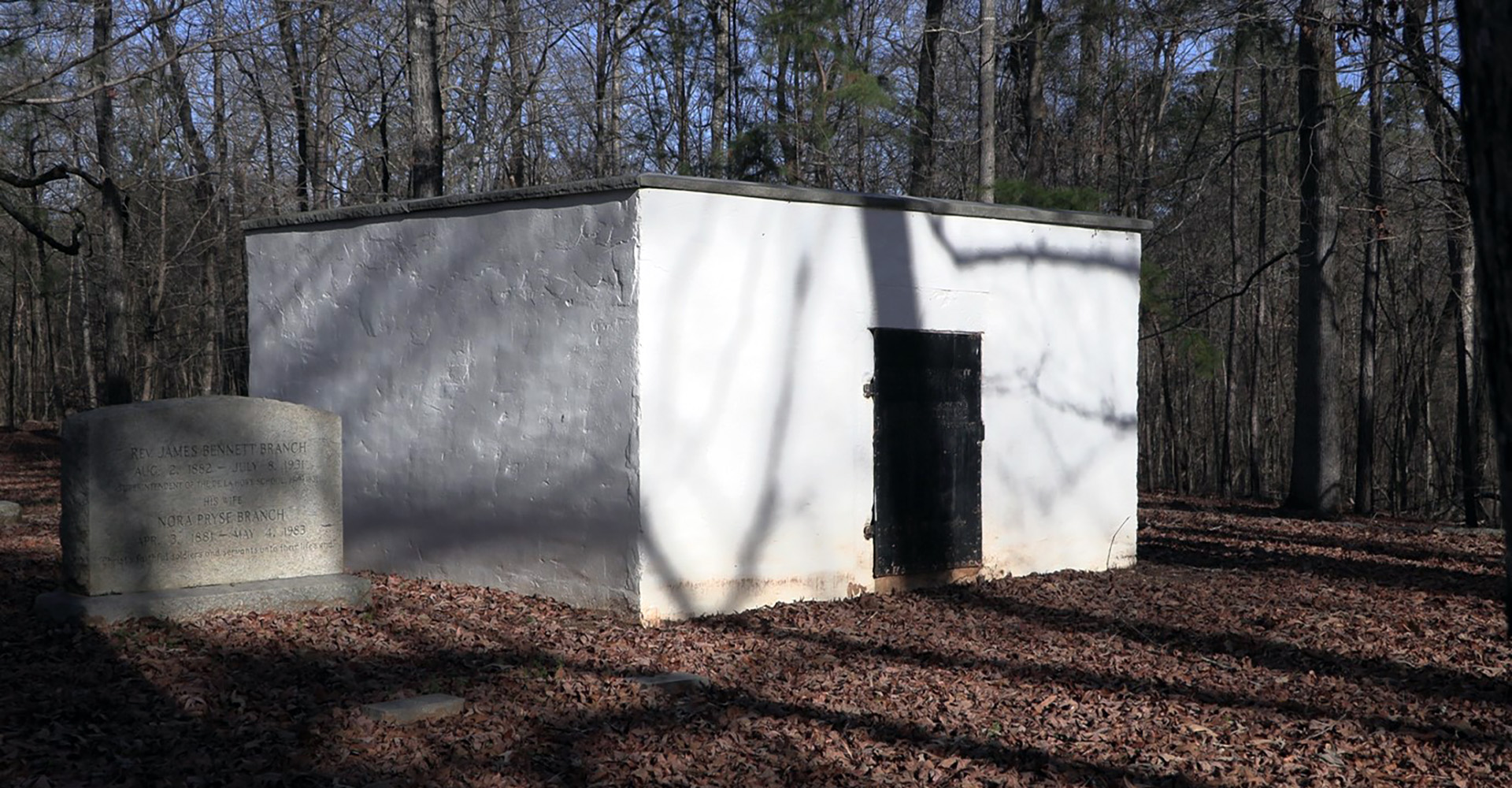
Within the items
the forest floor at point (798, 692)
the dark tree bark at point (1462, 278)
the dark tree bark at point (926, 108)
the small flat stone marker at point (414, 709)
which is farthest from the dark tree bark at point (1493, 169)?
the dark tree bark at point (926, 108)

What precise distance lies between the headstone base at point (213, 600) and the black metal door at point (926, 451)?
156 inches

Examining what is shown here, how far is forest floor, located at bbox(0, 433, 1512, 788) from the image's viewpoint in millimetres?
5867

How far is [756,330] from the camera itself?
379 inches

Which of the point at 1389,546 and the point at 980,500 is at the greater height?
the point at 980,500

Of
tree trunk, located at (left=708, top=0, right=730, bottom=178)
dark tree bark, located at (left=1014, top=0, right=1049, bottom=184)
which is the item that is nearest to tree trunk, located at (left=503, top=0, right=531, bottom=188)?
tree trunk, located at (left=708, top=0, right=730, bottom=178)

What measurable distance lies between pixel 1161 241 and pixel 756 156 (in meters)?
11.4

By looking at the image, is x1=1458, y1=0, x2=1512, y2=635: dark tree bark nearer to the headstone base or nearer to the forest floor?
the forest floor

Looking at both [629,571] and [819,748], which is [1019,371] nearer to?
[629,571]

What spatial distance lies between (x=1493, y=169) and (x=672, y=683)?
516 centimetres

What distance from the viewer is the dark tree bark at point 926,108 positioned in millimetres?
20984

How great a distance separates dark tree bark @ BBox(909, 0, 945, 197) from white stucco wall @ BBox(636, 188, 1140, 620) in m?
9.26

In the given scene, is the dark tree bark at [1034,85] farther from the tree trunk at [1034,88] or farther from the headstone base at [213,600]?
the headstone base at [213,600]

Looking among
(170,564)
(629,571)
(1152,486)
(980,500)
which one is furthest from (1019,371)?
(1152,486)

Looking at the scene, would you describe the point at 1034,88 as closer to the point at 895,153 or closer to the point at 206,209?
the point at 895,153
